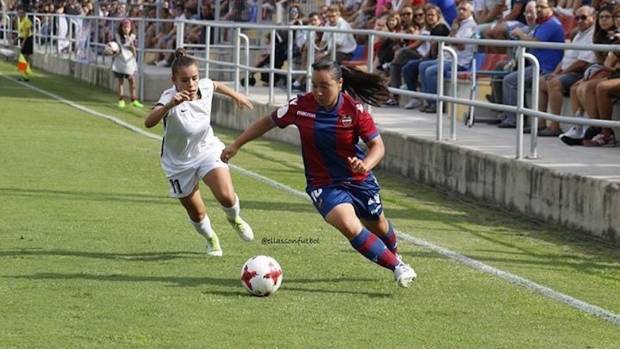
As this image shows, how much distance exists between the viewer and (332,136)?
10188 mm

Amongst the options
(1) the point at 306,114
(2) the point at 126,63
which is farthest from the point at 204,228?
(2) the point at 126,63

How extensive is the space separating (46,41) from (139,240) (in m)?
36.9

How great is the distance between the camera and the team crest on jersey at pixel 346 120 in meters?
10.2

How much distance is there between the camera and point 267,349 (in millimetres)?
7902

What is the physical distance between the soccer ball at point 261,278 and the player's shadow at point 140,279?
43 cm

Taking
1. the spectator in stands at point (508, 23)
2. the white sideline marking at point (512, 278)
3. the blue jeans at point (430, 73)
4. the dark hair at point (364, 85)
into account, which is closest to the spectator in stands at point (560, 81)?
the blue jeans at point (430, 73)

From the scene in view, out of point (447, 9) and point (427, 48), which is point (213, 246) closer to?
point (427, 48)

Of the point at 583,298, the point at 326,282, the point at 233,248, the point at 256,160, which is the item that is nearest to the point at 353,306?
the point at 326,282

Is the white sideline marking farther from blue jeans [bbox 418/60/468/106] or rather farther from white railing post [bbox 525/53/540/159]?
blue jeans [bbox 418/60/468/106]

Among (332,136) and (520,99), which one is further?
(520,99)

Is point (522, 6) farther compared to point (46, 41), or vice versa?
point (46, 41)

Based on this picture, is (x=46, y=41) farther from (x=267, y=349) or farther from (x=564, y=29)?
(x=267, y=349)

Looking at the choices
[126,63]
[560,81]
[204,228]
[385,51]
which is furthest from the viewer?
[126,63]

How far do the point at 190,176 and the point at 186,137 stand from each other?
29cm
